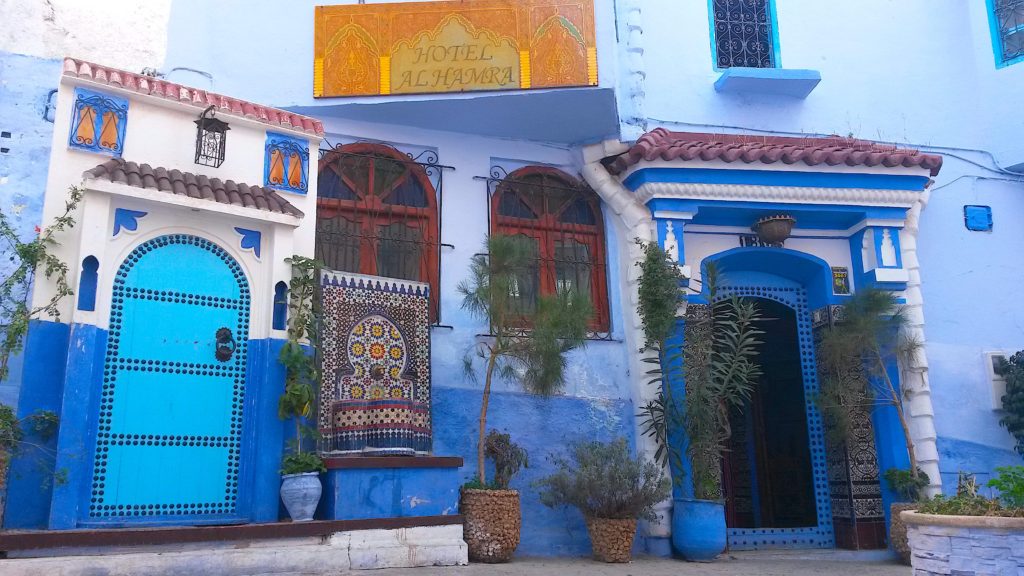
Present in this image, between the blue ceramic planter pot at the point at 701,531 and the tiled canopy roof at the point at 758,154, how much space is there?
3.38 metres

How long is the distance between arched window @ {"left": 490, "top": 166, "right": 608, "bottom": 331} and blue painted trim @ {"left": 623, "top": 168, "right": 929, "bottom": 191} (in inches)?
25.2

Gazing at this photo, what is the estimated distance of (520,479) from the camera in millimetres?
8672

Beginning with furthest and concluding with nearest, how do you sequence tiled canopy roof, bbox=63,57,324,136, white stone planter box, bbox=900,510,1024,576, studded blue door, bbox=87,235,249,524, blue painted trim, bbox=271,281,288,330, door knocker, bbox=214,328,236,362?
1. blue painted trim, bbox=271,281,288,330
2. tiled canopy roof, bbox=63,57,324,136
3. door knocker, bbox=214,328,236,362
4. studded blue door, bbox=87,235,249,524
5. white stone planter box, bbox=900,510,1024,576

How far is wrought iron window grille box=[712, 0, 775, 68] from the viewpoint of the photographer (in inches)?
428

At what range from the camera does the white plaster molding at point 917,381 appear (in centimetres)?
929

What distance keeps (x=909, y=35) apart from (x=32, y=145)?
32.2ft

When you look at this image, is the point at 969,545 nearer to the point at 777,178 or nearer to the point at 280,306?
the point at 777,178

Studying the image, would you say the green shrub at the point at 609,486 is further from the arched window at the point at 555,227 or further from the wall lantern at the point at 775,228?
the wall lantern at the point at 775,228

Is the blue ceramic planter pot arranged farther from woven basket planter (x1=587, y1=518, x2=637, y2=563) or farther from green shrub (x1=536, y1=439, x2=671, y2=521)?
woven basket planter (x1=587, y1=518, x2=637, y2=563)

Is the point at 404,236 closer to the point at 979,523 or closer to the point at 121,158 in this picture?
the point at 121,158

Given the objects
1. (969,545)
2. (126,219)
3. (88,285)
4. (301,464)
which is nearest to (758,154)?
(969,545)

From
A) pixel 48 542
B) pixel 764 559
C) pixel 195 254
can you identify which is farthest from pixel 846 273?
pixel 48 542

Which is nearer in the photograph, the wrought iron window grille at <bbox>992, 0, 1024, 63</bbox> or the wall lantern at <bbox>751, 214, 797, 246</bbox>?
the wall lantern at <bbox>751, 214, 797, 246</bbox>

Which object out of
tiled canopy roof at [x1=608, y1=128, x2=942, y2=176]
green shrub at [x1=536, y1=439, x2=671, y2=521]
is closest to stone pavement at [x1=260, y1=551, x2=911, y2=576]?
green shrub at [x1=536, y1=439, x2=671, y2=521]
